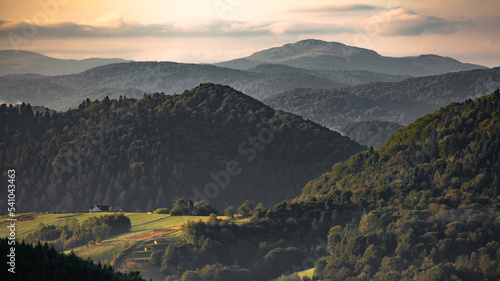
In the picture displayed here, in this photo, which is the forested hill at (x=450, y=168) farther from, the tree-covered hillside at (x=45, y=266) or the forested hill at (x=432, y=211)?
the tree-covered hillside at (x=45, y=266)

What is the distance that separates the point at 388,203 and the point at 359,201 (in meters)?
6.04

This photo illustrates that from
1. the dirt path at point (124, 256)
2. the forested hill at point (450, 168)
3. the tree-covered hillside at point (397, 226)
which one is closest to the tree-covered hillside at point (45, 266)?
the tree-covered hillside at point (397, 226)

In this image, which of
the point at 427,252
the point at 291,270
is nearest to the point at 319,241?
the point at 291,270

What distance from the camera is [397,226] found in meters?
162

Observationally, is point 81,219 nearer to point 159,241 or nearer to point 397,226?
point 159,241

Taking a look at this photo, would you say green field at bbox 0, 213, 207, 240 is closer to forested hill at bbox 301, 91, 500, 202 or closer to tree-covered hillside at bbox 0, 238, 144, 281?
forested hill at bbox 301, 91, 500, 202

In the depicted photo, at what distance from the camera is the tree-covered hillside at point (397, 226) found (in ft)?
490

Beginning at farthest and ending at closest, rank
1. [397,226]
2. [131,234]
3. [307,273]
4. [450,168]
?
[450,168]
[131,234]
[397,226]
[307,273]

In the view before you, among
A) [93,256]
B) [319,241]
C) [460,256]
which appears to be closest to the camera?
[460,256]

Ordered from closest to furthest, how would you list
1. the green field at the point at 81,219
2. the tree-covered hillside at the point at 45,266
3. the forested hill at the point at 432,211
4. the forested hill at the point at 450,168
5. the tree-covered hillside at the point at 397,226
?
the tree-covered hillside at the point at 45,266
the forested hill at the point at 432,211
the tree-covered hillside at the point at 397,226
the green field at the point at 81,219
the forested hill at the point at 450,168

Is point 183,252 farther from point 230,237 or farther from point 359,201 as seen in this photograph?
point 359,201

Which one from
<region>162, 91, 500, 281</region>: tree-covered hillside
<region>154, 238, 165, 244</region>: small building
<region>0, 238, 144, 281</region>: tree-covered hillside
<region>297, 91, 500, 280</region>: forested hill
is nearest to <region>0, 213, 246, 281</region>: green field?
<region>154, 238, 165, 244</region>: small building

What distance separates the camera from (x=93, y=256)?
159875mm

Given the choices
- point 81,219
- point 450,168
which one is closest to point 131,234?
point 81,219
